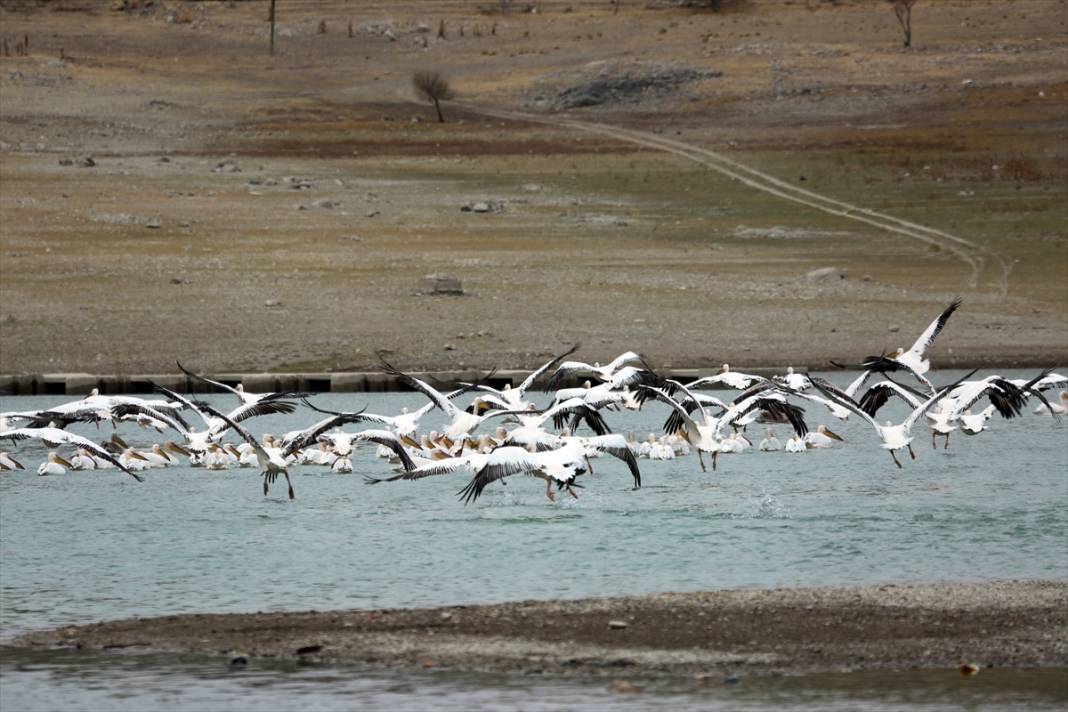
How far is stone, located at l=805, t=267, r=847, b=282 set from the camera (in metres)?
35.3

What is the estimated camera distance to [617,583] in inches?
569

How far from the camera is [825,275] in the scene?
3556 centimetres

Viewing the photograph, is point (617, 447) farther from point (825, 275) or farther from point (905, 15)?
point (905, 15)

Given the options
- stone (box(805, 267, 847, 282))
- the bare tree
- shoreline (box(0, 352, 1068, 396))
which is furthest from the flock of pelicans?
the bare tree

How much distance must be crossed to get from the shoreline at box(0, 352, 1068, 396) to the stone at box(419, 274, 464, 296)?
556cm

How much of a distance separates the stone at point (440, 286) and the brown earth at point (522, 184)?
0.50 meters

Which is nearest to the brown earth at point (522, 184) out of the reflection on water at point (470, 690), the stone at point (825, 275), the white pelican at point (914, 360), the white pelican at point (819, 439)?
the stone at point (825, 275)

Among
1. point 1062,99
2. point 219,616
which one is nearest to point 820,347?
point 219,616

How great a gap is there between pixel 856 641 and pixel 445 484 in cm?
881

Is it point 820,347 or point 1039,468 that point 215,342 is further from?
point 1039,468

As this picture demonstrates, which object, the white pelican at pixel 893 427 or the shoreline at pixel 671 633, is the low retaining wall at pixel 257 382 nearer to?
the white pelican at pixel 893 427

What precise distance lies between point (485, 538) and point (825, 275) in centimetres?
2012

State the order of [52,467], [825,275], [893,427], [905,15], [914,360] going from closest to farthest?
[893,427] → [52,467] → [914,360] → [825,275] → [905,15]

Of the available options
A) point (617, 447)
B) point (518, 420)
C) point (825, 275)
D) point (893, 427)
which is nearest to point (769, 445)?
point (893, 427)
